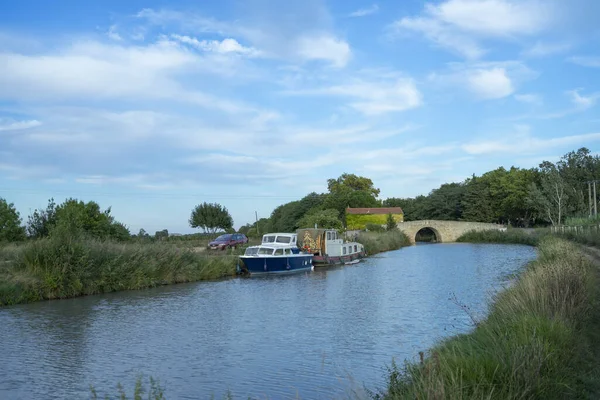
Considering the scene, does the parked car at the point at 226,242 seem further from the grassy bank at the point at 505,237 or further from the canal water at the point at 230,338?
the grassy bank at the point at 505,237

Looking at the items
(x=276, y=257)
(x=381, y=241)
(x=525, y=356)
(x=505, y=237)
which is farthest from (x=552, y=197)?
(x=525, y=356)

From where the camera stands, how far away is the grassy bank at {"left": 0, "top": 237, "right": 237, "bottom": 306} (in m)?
23.5

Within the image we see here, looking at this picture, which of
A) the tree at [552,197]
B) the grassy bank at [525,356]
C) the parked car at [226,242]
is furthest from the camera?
the tree at [552,197]

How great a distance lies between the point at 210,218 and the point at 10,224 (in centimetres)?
3755

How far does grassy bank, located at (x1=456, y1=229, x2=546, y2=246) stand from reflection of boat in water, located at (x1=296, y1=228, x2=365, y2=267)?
82.0 feet

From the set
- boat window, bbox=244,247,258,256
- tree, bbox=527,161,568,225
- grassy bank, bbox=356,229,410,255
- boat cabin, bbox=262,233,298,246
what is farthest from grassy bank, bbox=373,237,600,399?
tree, bbox=527,161,568,225

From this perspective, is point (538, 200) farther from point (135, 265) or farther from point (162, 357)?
point (162, 357)

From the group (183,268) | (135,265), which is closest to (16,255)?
(135,265)

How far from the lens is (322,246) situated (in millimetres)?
44500

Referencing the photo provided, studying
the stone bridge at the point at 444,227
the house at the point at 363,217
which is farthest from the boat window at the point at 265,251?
the house at the point at 363,217

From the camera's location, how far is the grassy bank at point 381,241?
58.3 metres

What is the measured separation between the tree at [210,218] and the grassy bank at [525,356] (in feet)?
214

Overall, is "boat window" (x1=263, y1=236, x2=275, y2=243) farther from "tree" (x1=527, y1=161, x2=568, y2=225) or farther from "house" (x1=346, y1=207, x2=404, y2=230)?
"house" (x1=346, y1=207, x2=404, y2=230)

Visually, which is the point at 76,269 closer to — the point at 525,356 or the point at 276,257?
the point at 276,257
